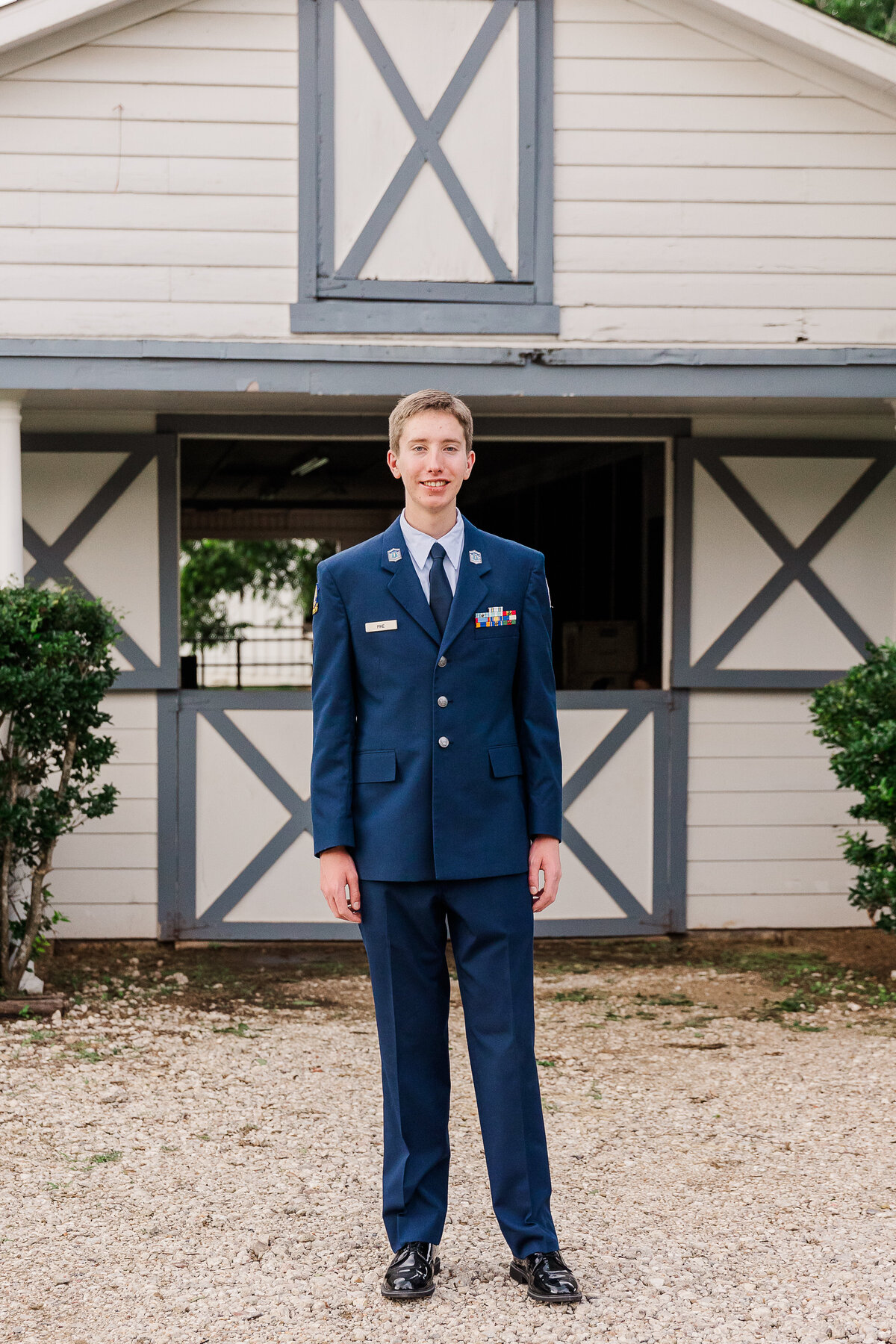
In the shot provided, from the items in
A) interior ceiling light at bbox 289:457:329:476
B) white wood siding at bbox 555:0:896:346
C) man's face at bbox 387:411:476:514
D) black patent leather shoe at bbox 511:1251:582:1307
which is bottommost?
black patent leather shoe at bbox 511:1251:582:1307

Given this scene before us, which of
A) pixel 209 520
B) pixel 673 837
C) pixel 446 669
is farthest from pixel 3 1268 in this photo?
pixel 209 520

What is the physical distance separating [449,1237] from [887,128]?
495 cm

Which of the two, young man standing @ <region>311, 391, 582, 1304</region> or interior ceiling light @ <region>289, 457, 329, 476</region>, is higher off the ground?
interior ceiling light @ <region>289, 457, 329, 476</region>

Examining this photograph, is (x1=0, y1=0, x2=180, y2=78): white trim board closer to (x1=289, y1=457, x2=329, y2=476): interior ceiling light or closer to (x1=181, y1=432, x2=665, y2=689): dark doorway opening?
(x1=181, y1=432, x2=665, y2=689): dark doorway opening

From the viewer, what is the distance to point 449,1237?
3.13 m

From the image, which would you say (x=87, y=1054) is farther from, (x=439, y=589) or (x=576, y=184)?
(x=576, y=184)

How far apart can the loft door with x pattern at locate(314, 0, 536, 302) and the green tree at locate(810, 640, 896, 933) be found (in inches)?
88.0

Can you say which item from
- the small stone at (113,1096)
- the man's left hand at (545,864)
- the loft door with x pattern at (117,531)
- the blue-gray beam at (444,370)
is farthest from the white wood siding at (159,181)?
the man's left hand at (545,864)

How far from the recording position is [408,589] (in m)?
2.83

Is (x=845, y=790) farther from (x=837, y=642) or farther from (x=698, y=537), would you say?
(x=698, y=537)

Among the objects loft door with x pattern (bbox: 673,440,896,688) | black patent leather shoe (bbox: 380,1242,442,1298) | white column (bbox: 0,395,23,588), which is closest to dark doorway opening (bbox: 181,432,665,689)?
loft door with x pattern (bbox: 673,440,896,688)

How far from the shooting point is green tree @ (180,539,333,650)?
2572 centimetres

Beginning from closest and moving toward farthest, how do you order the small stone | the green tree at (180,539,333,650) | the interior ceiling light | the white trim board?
the small stone < the white trim board < the interior ceiling light < the green tree at (180,539,333,650)

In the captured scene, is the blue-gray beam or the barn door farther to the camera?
the barn door
